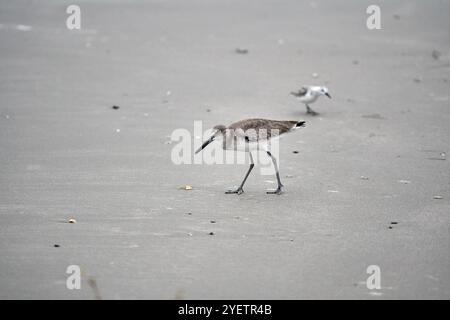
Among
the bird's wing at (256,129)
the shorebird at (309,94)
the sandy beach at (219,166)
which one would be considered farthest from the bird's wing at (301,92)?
the bird's wing at (256,129)

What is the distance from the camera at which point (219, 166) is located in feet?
29.9

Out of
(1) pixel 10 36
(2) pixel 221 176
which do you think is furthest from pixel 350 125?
(1) pixel 10 36

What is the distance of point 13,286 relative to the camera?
18.3 ft

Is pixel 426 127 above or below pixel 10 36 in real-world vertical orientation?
below

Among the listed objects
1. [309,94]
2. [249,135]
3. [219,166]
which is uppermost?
[309,94]

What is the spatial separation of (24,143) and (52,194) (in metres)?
1.89

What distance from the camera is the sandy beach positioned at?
19.5 feet

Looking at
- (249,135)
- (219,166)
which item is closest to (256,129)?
(249,135)

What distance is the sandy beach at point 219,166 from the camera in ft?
19.5

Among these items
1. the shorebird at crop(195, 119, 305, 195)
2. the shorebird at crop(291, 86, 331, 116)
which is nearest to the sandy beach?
the shorebird at crop(291, 86, 331, 116)

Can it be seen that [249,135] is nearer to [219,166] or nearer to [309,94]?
[219,166]

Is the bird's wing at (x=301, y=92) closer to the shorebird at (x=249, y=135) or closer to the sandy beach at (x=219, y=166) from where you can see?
the sandy beach at (x=219, y=166)
